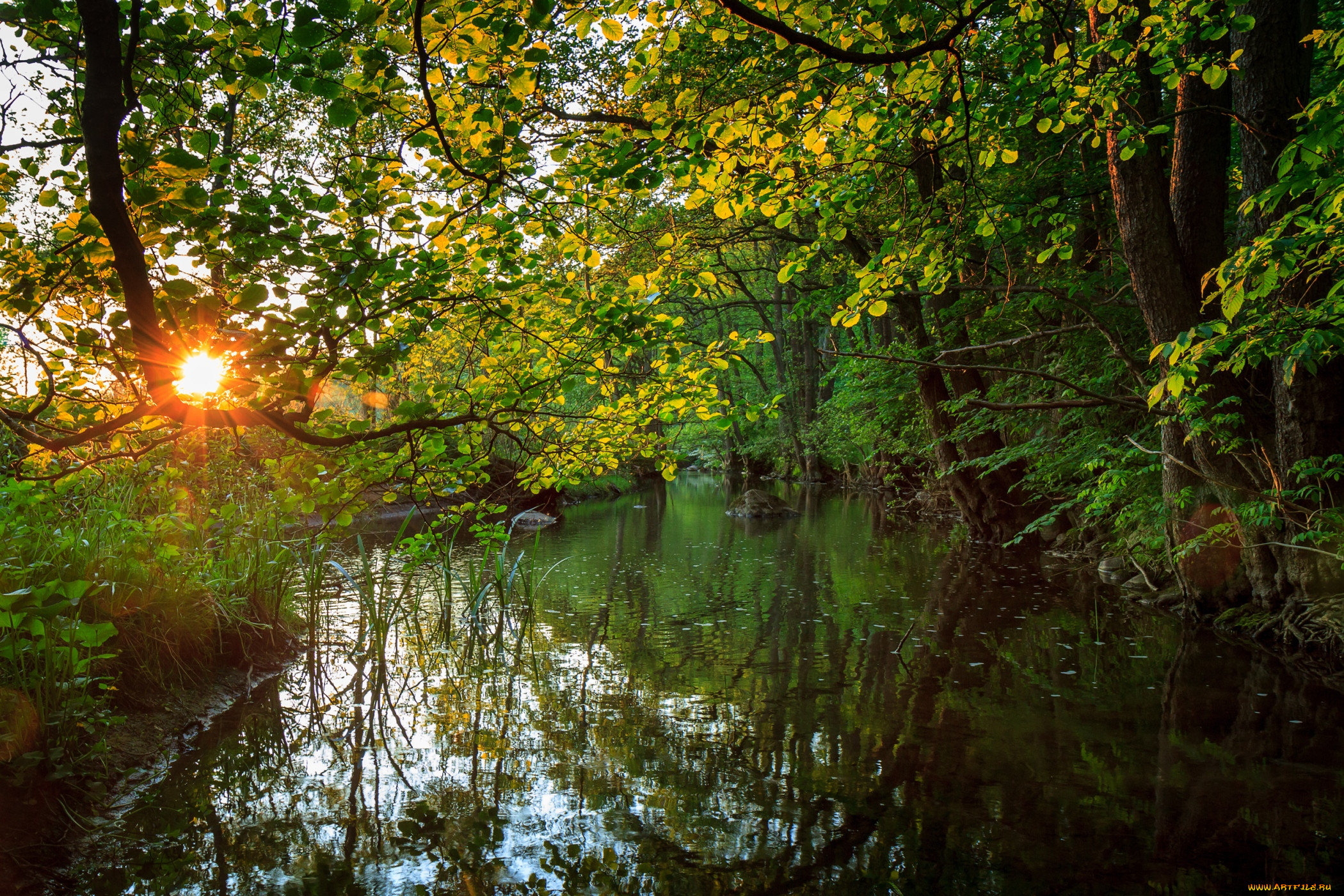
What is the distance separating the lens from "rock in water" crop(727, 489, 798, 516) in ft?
71.0

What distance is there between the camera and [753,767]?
185 inches

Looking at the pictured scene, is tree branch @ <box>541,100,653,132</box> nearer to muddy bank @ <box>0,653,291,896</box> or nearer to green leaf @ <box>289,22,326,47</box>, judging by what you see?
green leaf @ <box>289,22,326,47</box>

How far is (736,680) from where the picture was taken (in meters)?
6.54

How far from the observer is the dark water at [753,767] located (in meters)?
3.55

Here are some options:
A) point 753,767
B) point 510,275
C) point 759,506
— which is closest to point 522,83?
point 510,275

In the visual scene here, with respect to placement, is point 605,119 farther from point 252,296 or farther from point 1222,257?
point 252,296

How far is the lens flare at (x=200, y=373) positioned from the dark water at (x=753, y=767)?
2313 millimetres

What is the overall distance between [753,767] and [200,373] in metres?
3.81

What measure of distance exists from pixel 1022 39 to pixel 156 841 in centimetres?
737

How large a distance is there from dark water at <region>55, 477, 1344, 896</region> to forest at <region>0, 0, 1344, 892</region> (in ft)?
3.04

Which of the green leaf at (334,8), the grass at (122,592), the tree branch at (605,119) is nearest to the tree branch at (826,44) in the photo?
the green leaf at (334,8)

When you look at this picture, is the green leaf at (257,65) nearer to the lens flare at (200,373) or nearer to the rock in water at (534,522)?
the lens flare at (200,373)

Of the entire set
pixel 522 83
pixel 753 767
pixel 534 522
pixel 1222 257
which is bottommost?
pixel 753 767

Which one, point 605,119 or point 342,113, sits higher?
point 605,119
